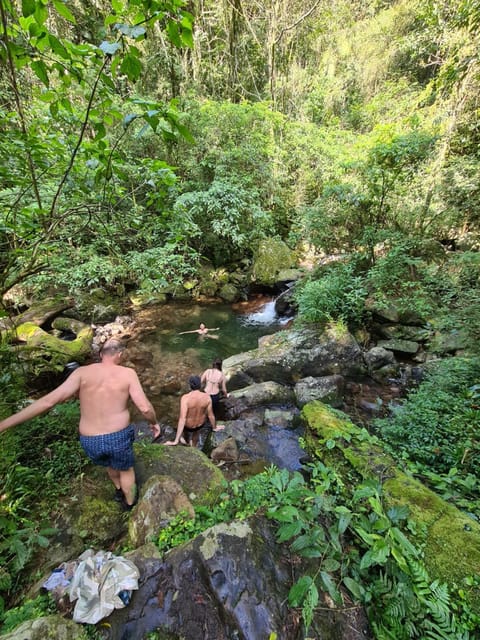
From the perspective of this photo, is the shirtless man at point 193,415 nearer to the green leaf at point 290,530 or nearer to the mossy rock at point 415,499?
the mossy rock at point 415,499

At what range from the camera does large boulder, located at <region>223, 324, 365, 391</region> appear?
5969 millimetres

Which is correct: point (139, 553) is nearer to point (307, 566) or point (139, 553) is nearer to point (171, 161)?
point (307, 566)

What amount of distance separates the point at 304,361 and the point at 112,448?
4474 mm

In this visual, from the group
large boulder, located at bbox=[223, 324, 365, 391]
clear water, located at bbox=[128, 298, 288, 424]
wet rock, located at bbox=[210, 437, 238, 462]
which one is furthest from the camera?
clear water, located at bbox=[128, 298, 288, 424]

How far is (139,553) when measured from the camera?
1885 millimetres

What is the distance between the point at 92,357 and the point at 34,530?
230 inches

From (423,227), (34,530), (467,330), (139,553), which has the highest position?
(423,227)

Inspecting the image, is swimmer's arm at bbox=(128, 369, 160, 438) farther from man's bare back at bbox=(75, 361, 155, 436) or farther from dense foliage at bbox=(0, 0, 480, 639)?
dense foliage at bbox=(0, 0, 480, 639)

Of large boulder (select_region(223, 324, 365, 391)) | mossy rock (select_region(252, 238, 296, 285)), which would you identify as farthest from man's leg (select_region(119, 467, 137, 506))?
mossy rock (select_region(252, 238, 296, 285))

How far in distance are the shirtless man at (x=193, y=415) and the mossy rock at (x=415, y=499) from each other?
1888mm

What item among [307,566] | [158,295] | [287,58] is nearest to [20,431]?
[307,566]

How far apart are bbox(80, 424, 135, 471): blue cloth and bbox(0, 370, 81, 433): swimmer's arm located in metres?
0.47

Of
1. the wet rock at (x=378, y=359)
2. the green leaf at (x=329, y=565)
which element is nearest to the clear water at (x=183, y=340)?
the wet rock at (x=378, y=359)

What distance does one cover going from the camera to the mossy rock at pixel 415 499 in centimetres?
176
